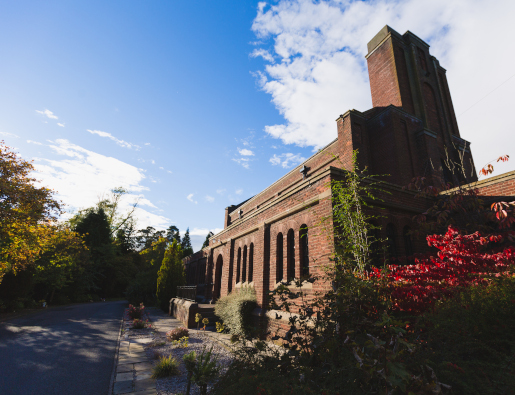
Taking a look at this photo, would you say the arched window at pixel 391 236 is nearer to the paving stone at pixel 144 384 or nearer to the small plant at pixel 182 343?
the small plant at pixel 182 343

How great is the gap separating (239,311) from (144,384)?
191 inches

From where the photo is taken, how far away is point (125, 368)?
19.9ft

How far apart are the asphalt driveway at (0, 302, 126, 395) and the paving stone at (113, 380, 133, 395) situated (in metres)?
0.21

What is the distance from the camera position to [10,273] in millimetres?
17516

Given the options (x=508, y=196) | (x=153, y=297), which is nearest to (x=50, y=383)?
(x=508, y=196)

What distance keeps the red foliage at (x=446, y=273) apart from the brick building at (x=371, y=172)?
5.81ft

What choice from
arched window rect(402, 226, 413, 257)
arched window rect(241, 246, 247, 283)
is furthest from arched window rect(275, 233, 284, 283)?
arched window rect(402, 226, 413, 257)

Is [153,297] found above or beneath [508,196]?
beneath

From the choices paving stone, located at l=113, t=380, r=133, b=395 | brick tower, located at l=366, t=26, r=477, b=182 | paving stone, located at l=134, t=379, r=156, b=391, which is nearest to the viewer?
paving stone, located at l=113, t=380, r=133, b=395

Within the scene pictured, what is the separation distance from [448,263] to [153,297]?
923 inches

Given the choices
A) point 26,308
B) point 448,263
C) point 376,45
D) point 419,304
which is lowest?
point 26,308

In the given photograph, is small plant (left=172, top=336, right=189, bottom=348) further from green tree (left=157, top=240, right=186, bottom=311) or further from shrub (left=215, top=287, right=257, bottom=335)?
green tree (left=157, top=240, right=186, bottom=311)

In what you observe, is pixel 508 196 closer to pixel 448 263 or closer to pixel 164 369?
pixel 448 263

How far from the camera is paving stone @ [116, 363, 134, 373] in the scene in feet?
19.4
